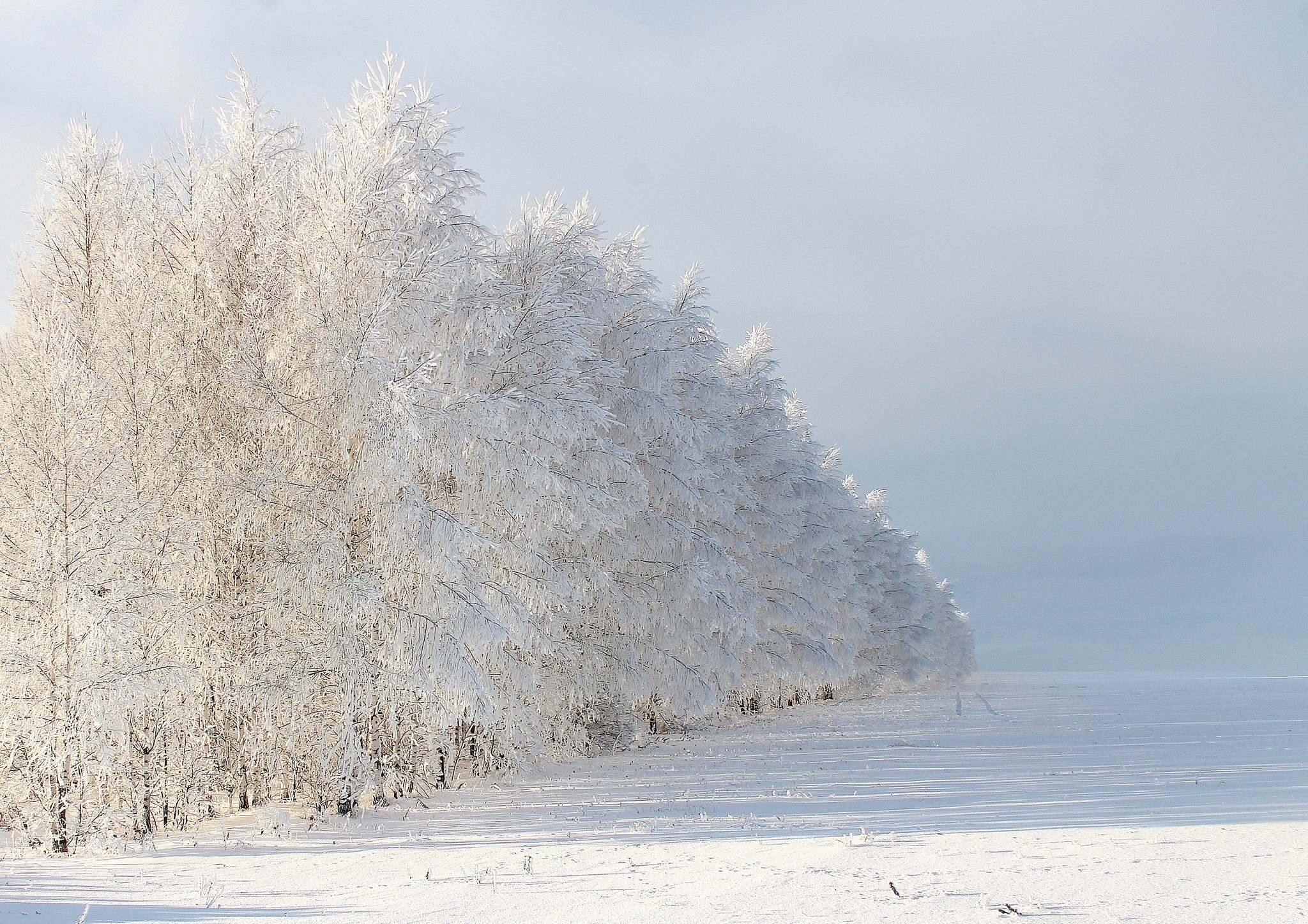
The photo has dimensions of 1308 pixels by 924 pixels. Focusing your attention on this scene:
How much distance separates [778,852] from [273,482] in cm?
867

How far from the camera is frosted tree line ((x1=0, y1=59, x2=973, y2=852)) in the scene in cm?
1074

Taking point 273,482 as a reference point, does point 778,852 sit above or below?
below

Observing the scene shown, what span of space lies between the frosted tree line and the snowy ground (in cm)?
137

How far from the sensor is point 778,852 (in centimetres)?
845

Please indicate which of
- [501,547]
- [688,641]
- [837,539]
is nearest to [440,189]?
[501,547]

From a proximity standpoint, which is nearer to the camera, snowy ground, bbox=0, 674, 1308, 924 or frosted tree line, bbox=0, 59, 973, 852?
snowy ground, bbox=0, 674, 1308, 924

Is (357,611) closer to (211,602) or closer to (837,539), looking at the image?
(211,602)

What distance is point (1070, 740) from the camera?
19391 mm

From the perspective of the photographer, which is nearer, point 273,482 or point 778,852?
point 778,852

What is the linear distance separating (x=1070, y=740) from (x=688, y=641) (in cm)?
871

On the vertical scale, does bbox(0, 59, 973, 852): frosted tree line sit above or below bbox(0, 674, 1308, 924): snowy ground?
above

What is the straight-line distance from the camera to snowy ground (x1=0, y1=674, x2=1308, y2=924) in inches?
262

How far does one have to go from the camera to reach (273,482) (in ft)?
41.7

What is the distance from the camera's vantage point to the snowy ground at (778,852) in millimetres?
6652
